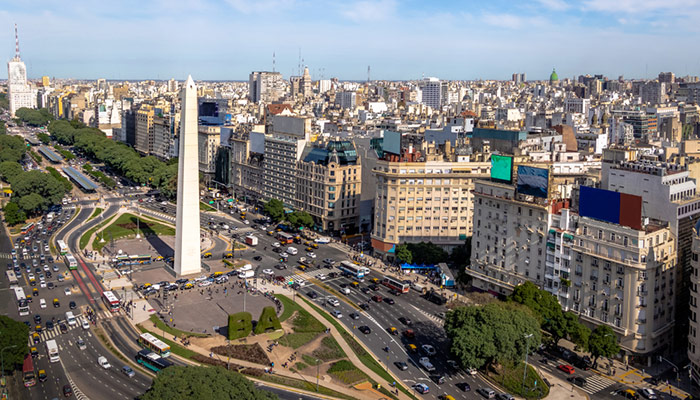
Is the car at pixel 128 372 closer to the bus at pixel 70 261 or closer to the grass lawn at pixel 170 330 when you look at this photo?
the grass lawn at pixel 170 330

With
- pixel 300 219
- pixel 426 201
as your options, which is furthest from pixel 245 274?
pixel 426 201

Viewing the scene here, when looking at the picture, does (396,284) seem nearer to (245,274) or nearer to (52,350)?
(245,274)

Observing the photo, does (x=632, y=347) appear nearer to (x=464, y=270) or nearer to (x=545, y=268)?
(x=545, y=268)

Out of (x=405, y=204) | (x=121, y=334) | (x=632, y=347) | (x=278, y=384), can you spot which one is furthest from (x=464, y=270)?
(x=121, y=334)

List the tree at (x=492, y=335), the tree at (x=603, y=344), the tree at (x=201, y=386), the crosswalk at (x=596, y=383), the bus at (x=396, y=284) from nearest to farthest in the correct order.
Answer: the tree at (x=201, y=386)
the crosswalk at (x=596, y=383)
the tree at (x=492, y=335)
the tree at (x=603, y=344)
the bus at (x=396, y=284)

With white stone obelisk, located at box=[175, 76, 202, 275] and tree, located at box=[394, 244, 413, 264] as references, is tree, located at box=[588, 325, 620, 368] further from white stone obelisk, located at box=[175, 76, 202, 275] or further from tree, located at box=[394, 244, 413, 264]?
white stone obelisk, located at box=[175, 76, 202, 275]

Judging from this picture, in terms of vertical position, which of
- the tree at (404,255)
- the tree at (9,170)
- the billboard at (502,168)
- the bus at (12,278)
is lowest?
the bus at (12,278)

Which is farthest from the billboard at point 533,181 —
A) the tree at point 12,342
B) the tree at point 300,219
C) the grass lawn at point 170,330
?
the tree at point 12,342
